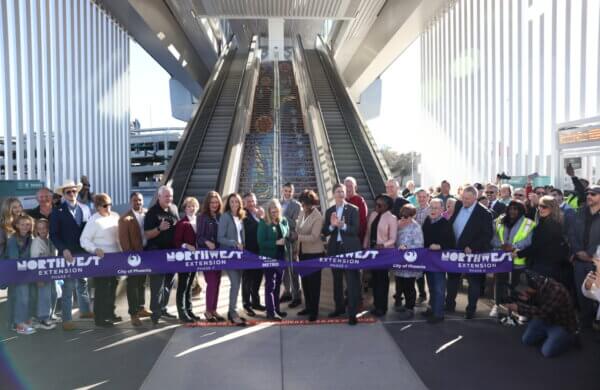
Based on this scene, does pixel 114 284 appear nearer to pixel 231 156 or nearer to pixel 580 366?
pixel 580 366

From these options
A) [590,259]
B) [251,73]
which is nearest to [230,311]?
[590,259]

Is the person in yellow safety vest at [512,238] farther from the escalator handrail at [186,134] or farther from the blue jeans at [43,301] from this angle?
the escalator handrail at [186,134]

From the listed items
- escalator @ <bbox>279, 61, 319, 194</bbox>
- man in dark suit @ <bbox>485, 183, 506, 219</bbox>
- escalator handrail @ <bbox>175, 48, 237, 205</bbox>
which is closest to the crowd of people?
man in dark suit @ <bbox>485, 183, 506, 219</bbox>

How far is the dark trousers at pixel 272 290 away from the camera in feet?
18.1

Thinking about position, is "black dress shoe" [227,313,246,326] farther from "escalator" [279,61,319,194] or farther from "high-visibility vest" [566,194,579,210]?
"escalator" [279,61,319,194]

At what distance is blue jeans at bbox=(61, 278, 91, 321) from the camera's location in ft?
17.2

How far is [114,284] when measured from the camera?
18.1 feet

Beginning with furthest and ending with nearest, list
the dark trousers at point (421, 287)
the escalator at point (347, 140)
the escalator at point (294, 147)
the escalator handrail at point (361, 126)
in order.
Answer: the escalator at point (294, 147) < the escalator handrail at point (361, 126) < the escalator at point (347, 140) < the dark trousers at point (421, 287)

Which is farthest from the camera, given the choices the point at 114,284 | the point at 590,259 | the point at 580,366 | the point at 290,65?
the point at 290,65

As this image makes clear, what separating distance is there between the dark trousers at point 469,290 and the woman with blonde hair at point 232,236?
2.74m

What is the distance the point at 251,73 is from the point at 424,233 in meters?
17.9

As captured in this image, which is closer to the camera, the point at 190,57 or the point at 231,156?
the point at 231,156

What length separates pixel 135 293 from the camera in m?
5.50

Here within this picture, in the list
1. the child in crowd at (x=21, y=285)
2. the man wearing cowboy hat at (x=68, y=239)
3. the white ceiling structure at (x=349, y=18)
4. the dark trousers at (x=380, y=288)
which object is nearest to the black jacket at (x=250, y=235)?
the dark trousers at (x=380, y=288)
